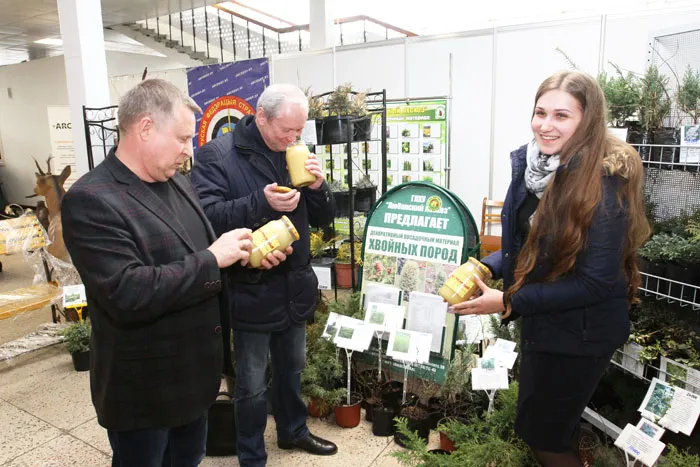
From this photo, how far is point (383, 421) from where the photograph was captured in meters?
2.49

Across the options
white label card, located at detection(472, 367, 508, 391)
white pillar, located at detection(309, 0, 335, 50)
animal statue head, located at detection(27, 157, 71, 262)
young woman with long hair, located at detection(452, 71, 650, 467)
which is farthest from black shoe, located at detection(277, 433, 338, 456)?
white pillar, located at detection(309, 0, 335, 50)

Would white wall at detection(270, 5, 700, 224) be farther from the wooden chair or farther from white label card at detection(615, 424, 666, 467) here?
white label card at detection(615, 424, 666, 467)

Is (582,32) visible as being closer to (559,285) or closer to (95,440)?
(559,285)

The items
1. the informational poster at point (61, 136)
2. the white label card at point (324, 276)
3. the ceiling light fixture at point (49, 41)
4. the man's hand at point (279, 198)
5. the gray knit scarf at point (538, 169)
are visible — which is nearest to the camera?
the gray knit scarf at point (538, 169)

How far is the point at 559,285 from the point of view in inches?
55.7

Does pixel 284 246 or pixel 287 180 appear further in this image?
pixel 287 180

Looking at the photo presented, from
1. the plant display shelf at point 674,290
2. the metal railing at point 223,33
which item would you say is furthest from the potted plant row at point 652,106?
the metal railing at point 223,33

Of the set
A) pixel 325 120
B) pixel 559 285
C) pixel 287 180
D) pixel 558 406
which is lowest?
pixel 558 406

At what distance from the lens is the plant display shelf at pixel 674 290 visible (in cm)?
165

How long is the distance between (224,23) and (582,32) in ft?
22.1

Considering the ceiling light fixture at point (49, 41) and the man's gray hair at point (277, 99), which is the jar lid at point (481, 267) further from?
the ceiling light fixture at point (49, 41)

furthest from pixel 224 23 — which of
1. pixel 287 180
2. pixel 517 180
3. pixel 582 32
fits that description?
pixel 517 180

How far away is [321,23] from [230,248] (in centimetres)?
624

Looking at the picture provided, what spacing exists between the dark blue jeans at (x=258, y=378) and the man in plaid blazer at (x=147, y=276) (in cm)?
49
